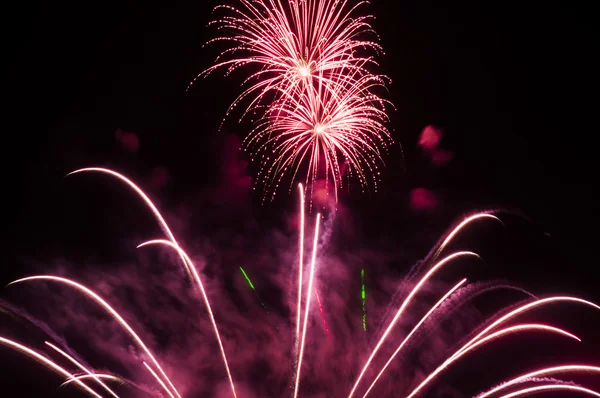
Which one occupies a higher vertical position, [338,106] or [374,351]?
[338,106]

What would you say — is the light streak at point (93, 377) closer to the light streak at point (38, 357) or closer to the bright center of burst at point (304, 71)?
the light streak at point (38, 357)

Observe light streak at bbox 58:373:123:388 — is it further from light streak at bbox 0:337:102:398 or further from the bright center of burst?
the bright center of burst

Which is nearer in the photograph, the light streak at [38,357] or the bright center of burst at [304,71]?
the bright center of burst at [304,71]

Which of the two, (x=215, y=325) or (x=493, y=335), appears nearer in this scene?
(x=493, y=335)

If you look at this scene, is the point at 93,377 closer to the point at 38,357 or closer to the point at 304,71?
the point at 38,357

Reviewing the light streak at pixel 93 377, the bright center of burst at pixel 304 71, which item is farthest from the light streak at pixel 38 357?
the bright center of burst at pixel 304 71

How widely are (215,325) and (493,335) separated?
7809 mm

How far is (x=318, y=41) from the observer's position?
10.7m

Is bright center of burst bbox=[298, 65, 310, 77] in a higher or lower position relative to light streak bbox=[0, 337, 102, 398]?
higher

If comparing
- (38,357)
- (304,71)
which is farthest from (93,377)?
(304,71)

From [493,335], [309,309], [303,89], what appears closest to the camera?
[303,89]

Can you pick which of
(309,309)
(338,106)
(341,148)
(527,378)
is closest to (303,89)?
(338,106)

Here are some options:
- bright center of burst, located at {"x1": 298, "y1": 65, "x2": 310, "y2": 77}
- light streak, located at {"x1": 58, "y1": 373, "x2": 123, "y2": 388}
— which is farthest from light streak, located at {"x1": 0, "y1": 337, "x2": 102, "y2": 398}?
bright center of burst, located at {"x1": 298, "y1": 65, "x2": 310, "y2": 77}

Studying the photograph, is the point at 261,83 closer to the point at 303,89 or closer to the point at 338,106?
the point at 303,89
